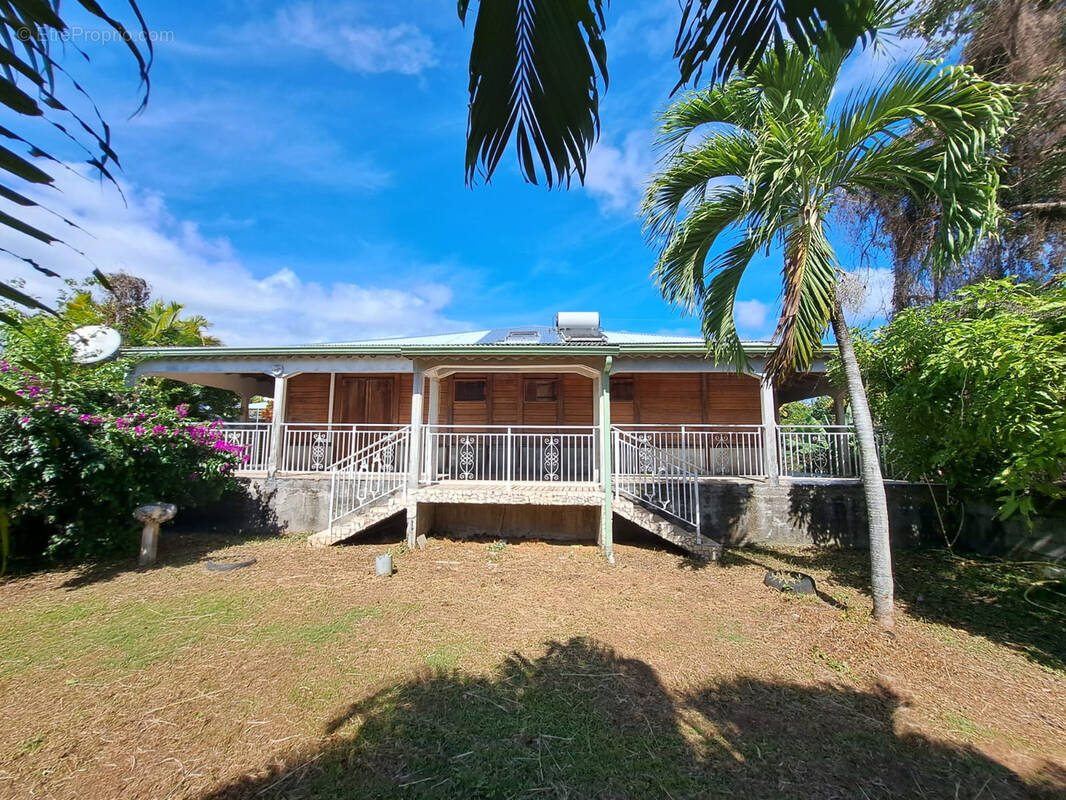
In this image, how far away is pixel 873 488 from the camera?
569cm

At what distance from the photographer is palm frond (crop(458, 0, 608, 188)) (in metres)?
2.11

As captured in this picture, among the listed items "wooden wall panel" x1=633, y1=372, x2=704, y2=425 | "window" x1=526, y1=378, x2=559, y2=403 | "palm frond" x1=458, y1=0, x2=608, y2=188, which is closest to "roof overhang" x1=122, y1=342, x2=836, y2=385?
"wooden wall panel" x1=633, y1=372, x2=704, y2=425

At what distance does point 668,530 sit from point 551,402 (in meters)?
5.20

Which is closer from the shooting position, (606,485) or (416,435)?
(606,485)

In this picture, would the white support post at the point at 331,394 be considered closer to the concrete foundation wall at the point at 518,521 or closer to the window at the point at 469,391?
the window at the point at 469,391

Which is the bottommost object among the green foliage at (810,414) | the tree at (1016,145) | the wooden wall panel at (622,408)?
the wooden wall panel at (622,408)

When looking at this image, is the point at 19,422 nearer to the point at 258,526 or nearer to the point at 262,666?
the point at 258,526

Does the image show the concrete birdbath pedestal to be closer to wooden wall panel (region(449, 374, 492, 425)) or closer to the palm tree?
wooden wall panel (region(449, 374, 492, 425))

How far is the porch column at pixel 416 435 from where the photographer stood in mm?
8742

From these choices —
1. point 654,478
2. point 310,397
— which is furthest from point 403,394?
point 654,478

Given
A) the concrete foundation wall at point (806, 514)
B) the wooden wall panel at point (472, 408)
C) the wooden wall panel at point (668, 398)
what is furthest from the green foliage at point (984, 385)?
the wooden wall panel at point (472, 408)

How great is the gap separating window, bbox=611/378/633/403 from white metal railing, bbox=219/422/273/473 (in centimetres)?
779

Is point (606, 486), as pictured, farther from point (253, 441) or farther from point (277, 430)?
point (253, 441)

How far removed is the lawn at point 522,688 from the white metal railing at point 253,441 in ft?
11.5
